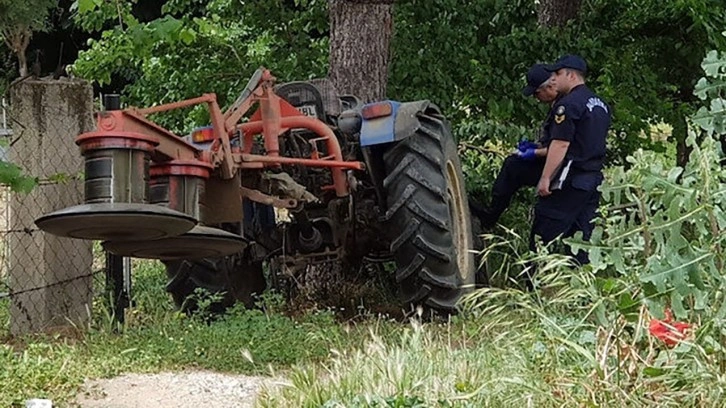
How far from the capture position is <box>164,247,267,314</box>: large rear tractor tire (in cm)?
701

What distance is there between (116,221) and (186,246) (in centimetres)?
69

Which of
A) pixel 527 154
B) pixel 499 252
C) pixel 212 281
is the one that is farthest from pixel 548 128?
pixel 212 281

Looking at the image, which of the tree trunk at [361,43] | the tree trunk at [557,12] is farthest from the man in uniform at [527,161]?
the tree trunk at [557,12]

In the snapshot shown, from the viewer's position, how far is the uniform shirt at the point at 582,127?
7.30 meters

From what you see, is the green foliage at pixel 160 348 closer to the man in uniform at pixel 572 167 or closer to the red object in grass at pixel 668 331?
the man in uniform at pixel 572 167

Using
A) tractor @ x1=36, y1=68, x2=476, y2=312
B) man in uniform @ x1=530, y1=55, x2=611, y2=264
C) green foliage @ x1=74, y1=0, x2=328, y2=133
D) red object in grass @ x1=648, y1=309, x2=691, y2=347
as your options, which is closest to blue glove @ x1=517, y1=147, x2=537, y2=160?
man in uniform @ x1=530, y1=55, x2=611, y2=264

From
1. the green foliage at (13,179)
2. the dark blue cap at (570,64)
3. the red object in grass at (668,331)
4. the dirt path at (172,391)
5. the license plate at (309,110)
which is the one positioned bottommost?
the dirt path at (172,391)

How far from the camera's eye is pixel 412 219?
6.31 m

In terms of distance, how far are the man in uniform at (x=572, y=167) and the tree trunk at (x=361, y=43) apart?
66.4 inches

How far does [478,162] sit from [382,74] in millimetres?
1444

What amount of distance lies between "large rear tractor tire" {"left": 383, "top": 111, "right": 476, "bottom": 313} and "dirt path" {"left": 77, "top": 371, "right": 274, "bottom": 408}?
1.52 metres

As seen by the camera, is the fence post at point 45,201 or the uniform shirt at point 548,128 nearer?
the fence post at point 45,201

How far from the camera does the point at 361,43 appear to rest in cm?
862

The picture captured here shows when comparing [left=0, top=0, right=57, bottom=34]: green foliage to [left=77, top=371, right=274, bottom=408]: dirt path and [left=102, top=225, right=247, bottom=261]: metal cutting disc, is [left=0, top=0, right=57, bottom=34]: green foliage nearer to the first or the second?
[left=102, top=225, right=247, bottom=261]: metal cutting disc
